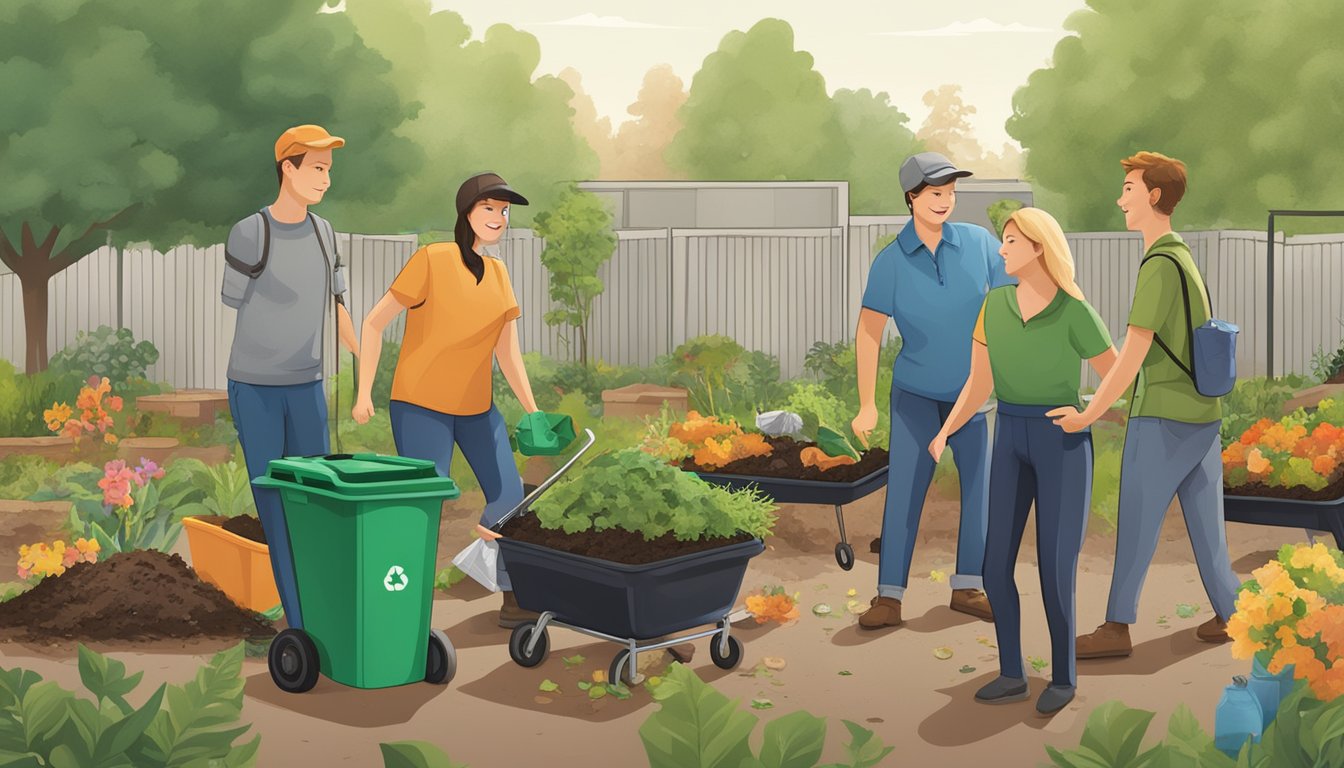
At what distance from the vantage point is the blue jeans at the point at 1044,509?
5.39 meters

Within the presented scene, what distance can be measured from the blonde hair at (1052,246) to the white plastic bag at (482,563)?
296cm

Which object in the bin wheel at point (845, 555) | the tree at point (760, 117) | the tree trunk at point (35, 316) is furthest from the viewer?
the tree at point (760, 117)

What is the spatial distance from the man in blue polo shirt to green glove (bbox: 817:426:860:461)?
0.90 meters

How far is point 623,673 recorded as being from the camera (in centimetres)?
595

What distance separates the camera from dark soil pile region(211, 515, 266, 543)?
7.14m

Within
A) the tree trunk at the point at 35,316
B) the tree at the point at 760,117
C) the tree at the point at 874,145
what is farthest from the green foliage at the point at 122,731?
the tree at the point at 874,145

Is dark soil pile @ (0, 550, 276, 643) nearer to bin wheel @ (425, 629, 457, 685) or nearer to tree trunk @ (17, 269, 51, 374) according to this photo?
bin wheel @ (425, 629, 457, 685)

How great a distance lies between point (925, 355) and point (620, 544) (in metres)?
1.82

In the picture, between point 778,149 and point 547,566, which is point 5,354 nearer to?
point 547,566

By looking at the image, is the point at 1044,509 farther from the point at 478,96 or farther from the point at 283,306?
the point at 478,96

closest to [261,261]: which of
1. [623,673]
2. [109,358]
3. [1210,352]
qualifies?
[623,673]

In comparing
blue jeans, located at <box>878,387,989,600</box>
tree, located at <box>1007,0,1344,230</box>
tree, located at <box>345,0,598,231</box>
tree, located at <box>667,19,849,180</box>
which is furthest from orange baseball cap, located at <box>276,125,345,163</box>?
tree, located at <box>667,19,849,180</box>

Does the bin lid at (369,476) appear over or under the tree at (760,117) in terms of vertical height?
under

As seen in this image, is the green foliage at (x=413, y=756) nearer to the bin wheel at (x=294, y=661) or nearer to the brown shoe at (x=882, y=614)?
the bin wheel at (x=294, y=661)
